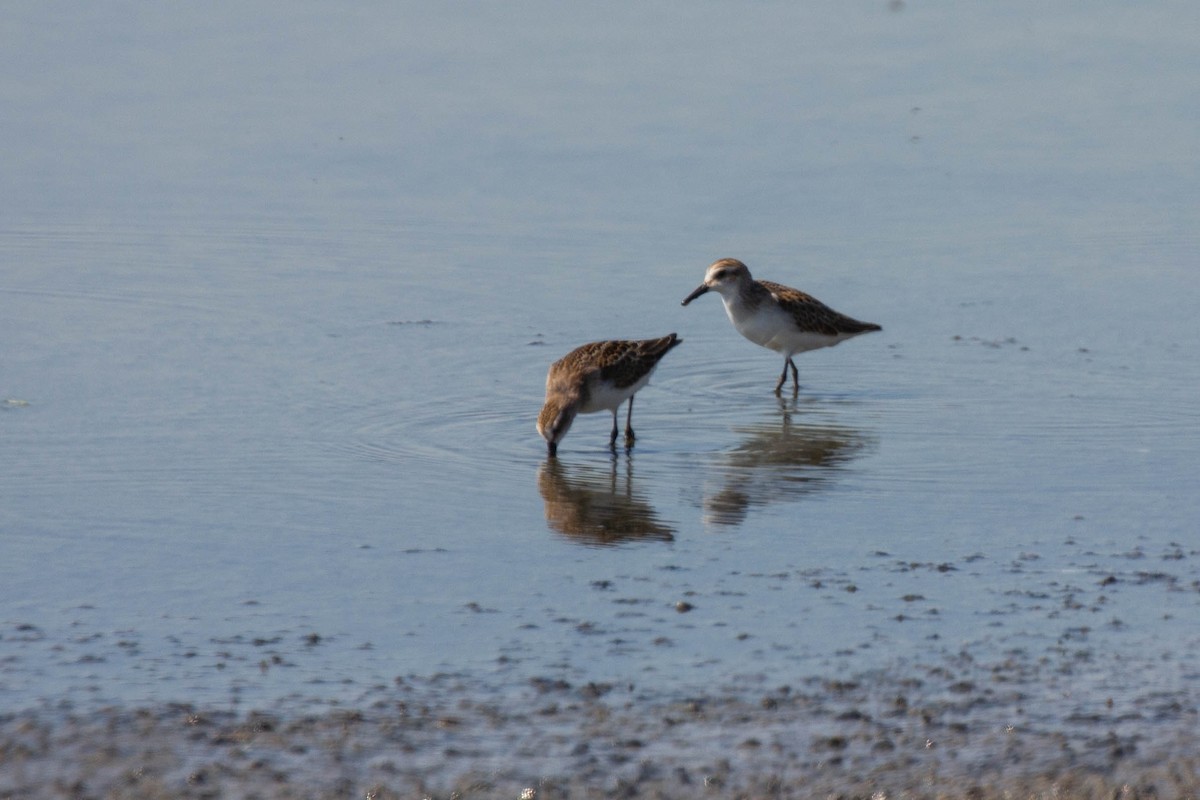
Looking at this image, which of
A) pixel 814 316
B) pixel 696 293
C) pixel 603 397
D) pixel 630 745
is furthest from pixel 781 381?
pixel 630 745

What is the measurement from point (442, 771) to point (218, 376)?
5.70 metres

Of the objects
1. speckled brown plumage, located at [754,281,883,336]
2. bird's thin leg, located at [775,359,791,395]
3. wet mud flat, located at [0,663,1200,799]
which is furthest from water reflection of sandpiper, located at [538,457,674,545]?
speckled brown plumage, located at [754,281,883,336]

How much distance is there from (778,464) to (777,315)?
8.10 feet

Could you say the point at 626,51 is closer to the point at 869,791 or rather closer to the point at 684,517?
the point at 684,517

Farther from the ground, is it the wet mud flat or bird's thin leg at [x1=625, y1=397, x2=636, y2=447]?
bird's thin leg at [x1=625, y1=397, x2=636, y2=447]

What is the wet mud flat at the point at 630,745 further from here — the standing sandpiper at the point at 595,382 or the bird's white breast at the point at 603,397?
the bird's white breast at the point at 603,397

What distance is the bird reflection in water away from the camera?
8242 millimetres

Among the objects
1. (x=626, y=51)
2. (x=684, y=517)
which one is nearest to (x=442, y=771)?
(x=684, y=517)

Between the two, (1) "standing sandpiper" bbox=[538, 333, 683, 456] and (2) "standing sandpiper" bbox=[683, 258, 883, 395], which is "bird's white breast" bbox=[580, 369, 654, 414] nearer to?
(1) "standing sandpiper" bbox=[538, 333, 683, 456]

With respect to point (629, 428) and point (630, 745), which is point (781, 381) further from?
point (630, 745)

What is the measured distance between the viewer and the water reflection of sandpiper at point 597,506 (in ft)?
25.2

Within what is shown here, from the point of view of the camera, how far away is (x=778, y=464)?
9070 mm

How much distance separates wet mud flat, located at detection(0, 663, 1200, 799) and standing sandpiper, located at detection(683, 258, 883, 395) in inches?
226

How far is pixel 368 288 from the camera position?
41.2ft
